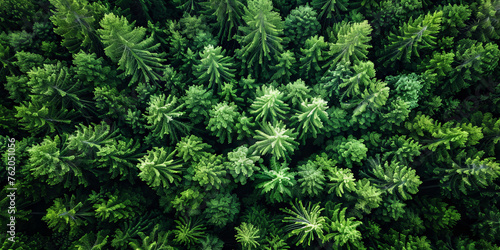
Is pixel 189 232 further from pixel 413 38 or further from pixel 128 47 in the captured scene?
pixel 413 38

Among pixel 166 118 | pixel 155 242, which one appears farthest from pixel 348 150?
pixel 155 242

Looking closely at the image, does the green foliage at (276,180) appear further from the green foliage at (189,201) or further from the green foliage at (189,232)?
the green foliage at (189,232)

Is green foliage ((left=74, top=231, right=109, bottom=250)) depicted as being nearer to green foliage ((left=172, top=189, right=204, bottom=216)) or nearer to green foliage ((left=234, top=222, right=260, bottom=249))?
green foliage ((left=172, top=189, right=204, bottom=216))

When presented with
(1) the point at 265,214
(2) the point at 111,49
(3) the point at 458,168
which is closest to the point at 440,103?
(3) the point at 458,168

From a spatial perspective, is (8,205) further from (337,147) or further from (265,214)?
(337,147)

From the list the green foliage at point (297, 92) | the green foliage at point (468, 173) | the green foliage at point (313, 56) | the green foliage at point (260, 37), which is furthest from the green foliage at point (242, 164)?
the green foliage at point (468, 173)

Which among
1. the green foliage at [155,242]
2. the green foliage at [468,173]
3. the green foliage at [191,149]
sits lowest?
the green foliage at [155,242]
